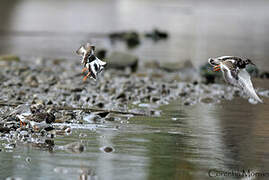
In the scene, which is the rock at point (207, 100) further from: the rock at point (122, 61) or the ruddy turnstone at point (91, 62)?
the rock at point (122, 61)

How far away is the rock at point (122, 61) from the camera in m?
16.8

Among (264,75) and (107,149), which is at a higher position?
(264,75)

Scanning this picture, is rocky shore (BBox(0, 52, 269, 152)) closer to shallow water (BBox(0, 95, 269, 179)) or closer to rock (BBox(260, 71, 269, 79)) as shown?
shallow water (BBox(0, 95, 269, 179))

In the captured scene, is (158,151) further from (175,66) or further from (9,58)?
(9,58)

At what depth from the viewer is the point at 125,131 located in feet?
28.2

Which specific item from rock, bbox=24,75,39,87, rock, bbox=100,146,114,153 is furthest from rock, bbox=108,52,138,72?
rock, bbox=100,146,114,153

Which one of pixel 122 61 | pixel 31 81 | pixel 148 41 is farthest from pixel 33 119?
pixel 148 41

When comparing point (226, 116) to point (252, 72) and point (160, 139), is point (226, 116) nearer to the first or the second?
point (160, 139)

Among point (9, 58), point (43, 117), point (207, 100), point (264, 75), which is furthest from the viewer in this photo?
point (9, 58)

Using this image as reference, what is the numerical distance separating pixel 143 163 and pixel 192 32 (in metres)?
26.7

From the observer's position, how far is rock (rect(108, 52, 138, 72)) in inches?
661

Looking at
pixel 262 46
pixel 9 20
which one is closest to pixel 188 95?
pixel 262 46

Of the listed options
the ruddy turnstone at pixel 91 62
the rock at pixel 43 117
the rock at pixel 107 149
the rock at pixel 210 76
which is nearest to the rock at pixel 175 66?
the rock at pixel 210 76

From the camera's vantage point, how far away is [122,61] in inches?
667
